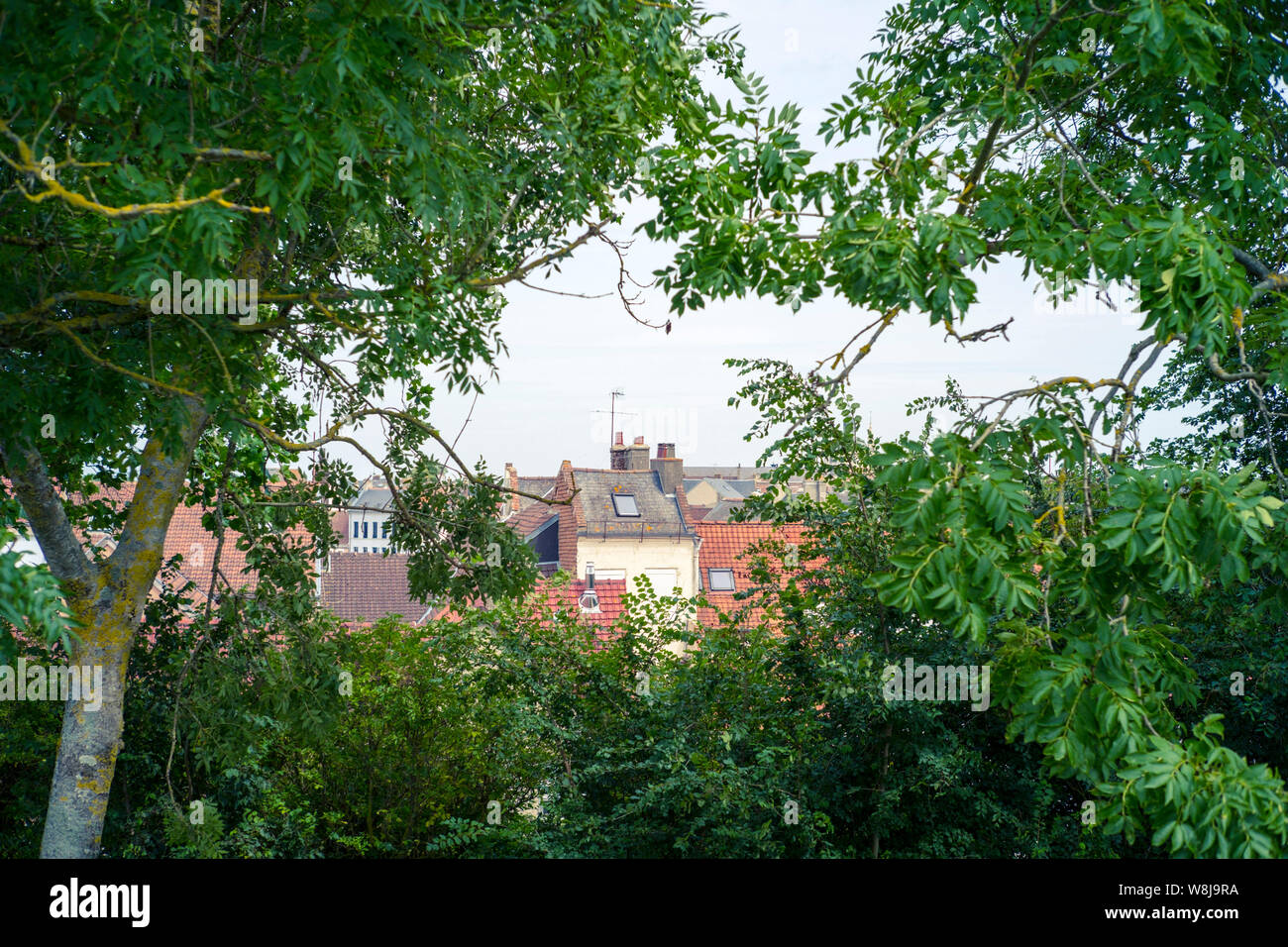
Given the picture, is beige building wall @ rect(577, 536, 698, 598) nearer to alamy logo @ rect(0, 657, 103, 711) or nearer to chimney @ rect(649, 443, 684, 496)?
chimney @ rect(649, 443, 684, 496)

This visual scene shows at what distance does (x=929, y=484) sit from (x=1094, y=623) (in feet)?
2.81

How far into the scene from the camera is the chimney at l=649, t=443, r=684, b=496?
19.1 meters

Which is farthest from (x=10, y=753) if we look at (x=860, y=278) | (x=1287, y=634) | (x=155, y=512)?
(x=1287, y=634)

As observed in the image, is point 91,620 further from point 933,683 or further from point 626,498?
point 626,498

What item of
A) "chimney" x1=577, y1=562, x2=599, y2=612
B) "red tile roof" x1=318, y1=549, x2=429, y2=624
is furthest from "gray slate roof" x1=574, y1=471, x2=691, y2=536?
"red tile roof" x1=318, y1=549, x2=429, y2=624

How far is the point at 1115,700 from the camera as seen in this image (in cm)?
296

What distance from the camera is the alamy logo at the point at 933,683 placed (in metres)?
6.34

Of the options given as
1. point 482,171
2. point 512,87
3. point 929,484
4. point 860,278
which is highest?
point 512,87

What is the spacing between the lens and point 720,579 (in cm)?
1403

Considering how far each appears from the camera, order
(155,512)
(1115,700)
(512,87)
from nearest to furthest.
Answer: (1115,700) < (512,87) < (155,512)

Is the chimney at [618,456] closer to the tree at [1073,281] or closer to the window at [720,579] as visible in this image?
the window at [720,579]

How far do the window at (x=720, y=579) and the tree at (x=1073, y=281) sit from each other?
30.6ft
